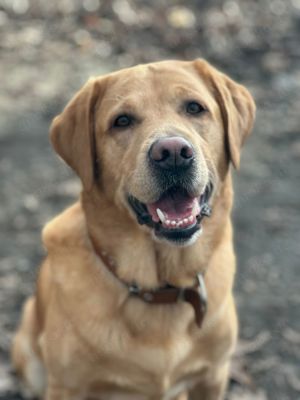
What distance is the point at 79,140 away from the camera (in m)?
3.32

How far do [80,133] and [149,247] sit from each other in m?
0.56

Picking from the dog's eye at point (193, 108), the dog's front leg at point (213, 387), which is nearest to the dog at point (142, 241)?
the dog's eye at point (193, 108)

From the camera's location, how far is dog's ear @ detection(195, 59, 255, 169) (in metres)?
3.35

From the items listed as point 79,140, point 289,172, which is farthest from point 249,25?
point 79,140

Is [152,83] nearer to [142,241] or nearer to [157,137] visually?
[157,137]

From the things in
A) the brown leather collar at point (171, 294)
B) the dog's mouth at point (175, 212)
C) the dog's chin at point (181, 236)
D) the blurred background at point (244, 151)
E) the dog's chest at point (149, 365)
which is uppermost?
the dog's mouth at point (175, 212)

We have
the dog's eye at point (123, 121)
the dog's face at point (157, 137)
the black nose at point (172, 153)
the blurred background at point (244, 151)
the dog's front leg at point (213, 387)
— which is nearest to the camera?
the black nose at point (172, 153)

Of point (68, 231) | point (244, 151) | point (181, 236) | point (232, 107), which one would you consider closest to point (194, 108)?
point (232, 107)

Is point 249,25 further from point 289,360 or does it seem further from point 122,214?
point 122,214

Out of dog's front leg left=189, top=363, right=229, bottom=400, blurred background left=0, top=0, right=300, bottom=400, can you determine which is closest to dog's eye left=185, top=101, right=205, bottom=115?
dog's front leg left=189, top=363, right=229, bottom=400

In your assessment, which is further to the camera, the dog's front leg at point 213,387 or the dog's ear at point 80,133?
the dog's front leg at point 213,387

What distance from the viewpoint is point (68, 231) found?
11.6 feet

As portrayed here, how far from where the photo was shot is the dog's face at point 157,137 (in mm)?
3141

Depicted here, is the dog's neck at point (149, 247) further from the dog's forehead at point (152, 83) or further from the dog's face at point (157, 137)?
the dog's forehead at point (152, 83)
